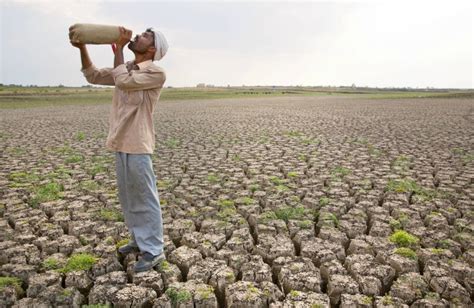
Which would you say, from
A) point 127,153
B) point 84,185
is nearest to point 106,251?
point 127,153

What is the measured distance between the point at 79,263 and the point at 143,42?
1.60m

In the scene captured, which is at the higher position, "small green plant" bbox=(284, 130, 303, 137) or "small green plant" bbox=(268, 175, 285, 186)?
"small green plant" bbox=(284, 130, 303, 137)

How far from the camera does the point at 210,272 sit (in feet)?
8.29

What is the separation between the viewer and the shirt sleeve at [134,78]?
2.32 meters

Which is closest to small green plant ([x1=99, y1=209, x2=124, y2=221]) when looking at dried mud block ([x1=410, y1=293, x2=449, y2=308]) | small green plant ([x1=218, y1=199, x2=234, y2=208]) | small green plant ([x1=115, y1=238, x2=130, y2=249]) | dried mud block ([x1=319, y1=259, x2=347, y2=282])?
small green plant ([x1=115, y1=238, x2=130, y2=249])

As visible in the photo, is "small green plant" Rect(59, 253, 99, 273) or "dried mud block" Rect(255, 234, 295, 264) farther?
"dried mud block" Rect(255, 234, 295, 264)

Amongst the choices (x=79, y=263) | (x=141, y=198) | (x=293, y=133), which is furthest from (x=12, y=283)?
(x=293, y=133)

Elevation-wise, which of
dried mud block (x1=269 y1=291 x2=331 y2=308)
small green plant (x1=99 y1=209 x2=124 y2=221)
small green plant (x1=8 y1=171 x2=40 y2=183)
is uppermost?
small green plant (x1=8 y1=171 x2=40 y2=183)

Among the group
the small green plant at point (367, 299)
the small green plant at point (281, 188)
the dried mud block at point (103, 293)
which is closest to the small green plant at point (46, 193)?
the dried mud block at point (103, 293)

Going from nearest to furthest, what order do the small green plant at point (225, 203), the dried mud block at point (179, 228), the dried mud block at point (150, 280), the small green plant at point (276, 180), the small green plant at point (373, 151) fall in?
the dried mud block at point (150, 280), the dried mud block at point (179, 228), the small green plant at point (225, 203), the small green plant at point (276, 180), the small green plant at point (373, 151)

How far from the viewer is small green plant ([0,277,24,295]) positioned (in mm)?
2323

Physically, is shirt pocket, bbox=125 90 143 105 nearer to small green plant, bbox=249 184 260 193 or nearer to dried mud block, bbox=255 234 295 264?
dried mud block, bbox=255 234 295 264

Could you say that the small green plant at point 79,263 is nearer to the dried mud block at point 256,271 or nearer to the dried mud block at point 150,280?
the dried mud block at point 150,280

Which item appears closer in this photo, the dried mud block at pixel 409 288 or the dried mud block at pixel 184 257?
the dried mud block at pixel 409 288
